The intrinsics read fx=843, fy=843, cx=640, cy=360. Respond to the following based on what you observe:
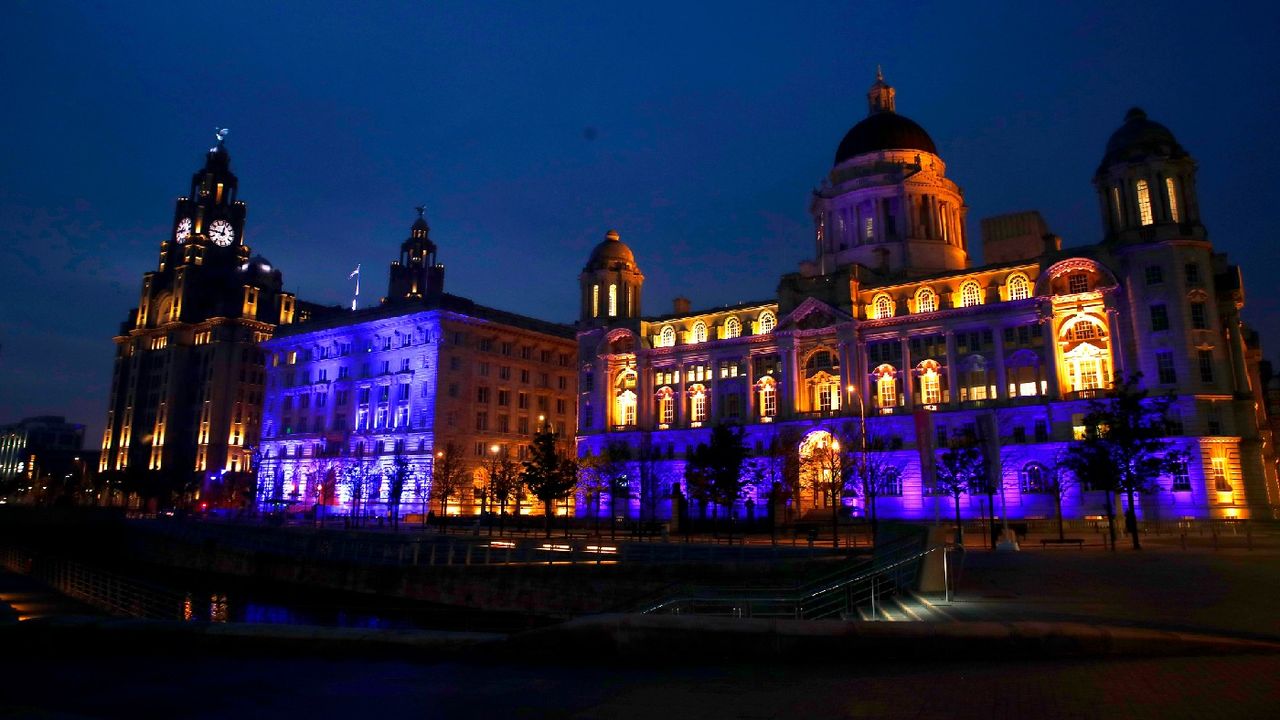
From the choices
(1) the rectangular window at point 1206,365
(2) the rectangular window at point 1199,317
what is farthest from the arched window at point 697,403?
(1) the rectangular window at point 1206,365

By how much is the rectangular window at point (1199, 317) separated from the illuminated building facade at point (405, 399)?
70.1m

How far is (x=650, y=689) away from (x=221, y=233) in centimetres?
16765

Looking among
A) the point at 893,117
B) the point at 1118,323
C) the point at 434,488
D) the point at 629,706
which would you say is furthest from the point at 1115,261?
the point at 629,706

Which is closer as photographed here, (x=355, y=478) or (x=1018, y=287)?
(x=1018, y=287)

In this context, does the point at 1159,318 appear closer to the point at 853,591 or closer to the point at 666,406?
the point at 666,406

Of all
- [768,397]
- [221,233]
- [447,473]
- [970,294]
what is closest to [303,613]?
[447,473]

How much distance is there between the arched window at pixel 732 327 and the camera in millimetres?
93500

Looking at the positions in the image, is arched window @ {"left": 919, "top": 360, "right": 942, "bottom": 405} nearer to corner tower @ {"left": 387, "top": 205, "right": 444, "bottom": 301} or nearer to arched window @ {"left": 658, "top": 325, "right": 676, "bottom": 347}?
arched window @ {"left": 658, "top": 325, "right": 676, "bottom": 347}

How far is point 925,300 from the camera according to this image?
8269 cm

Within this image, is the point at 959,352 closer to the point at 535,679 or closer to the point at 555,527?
the point at 555,527

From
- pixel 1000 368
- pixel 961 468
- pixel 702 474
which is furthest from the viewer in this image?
pixel 1000 368

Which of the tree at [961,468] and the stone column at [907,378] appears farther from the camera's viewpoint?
the stone column at [907,378]

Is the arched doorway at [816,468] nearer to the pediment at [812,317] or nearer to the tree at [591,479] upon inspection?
the pediment at [812,317]

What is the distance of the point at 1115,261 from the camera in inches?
2808
